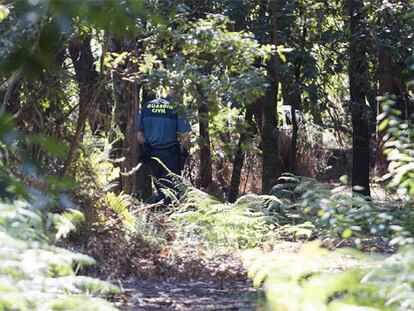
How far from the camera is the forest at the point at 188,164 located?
3072 millimetres

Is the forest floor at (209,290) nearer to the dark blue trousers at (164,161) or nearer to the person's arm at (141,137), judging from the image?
the dark blue trousers at (164,161)

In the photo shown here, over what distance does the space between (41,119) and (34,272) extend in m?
3.25

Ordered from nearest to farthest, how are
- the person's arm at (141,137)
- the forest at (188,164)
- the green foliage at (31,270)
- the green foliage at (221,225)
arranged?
the forest at (188,164), the green foliage at (31,270), the green foliage at (221,225), the person's arm at (141,137)

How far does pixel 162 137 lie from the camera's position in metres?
10.8

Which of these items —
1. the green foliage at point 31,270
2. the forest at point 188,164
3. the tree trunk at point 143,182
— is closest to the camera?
the forest at point 188,164

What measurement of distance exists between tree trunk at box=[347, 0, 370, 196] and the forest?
3cm

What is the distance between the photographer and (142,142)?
35.5ft

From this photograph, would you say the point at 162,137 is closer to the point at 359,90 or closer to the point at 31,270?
the point at 359,90

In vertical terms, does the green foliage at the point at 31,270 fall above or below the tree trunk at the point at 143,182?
below

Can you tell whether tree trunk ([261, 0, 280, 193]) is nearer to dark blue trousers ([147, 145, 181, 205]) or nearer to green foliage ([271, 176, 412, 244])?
dark blue trousers ([147, 145, 181, 205])

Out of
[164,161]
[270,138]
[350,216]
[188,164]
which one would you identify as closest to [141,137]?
[164,161]

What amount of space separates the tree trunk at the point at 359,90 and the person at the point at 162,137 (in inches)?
102

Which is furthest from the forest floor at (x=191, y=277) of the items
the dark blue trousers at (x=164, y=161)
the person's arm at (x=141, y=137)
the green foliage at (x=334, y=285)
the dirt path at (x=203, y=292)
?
the person's arm at (x=141, y=137)

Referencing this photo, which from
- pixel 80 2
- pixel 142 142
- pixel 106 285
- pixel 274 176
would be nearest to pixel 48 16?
pixel 80 2
